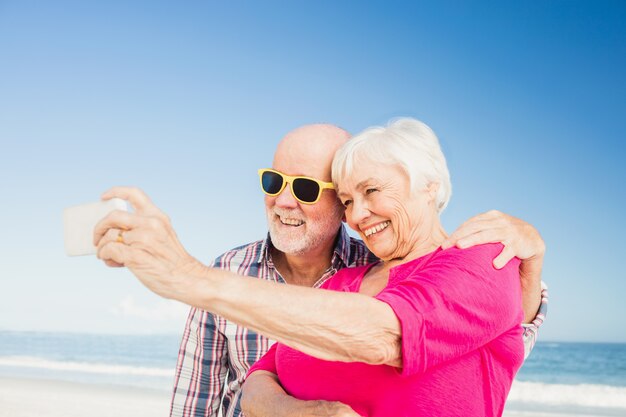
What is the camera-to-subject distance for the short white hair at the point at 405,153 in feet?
8.14

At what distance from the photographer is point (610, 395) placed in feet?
66.8

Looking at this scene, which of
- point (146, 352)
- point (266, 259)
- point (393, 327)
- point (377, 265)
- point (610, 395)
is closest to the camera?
point (393, 327)

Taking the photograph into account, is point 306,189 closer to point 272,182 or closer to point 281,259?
point 272,182

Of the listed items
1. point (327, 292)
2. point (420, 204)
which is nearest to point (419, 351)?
point (327, 292)

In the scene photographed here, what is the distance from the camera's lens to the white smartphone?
1.64 metres

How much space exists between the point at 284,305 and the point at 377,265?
1.18 meters

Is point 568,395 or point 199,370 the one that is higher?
point 199,370

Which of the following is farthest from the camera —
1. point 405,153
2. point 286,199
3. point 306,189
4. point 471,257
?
point 286,199

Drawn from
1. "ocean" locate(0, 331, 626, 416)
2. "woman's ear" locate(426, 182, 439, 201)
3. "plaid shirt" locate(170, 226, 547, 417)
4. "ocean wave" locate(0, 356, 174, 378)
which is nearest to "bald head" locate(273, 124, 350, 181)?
"plaid shirt" locate(170, 226, 547, 417)

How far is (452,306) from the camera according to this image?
5.85ft

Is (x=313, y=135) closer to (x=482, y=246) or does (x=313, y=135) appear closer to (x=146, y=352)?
(x=482, y=246)

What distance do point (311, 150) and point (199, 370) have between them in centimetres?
144

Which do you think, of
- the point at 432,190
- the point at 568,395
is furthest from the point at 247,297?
the point at 568,395

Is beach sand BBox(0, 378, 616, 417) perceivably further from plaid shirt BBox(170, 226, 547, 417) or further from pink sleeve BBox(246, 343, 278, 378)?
pink sleeve BBox(246, 343, 278, 378)
